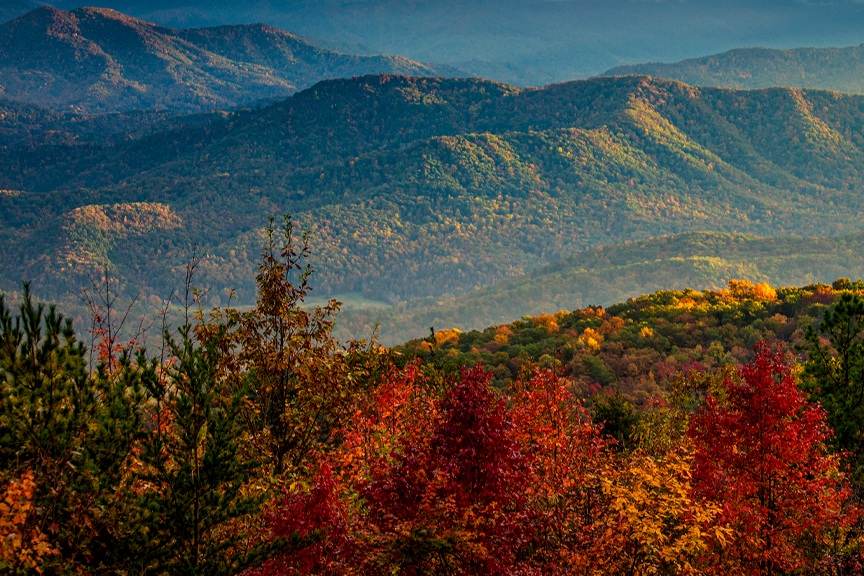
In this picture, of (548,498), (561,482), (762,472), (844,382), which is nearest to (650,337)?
(844,382)

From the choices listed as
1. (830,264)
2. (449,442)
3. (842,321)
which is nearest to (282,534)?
(449,442)

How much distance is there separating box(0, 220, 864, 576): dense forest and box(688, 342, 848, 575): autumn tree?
0.05 meters

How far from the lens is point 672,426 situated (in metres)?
23.8

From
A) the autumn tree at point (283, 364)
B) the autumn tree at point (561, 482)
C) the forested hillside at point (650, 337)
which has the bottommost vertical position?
the forested hillside at point (650, 337)

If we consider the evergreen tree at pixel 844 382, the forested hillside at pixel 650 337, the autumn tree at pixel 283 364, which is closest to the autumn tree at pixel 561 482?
the autumn tree at pixel 283 364

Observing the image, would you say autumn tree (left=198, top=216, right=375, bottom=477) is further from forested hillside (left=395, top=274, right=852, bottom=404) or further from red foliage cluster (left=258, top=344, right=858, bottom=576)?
forested hillside (left=395, top=274, right=852, bottom=404)

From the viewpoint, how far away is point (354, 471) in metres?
14.5

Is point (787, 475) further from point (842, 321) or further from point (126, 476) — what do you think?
point (126, 476)

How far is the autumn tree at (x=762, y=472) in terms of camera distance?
39.8ft

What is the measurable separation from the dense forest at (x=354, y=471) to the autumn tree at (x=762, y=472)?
0.05 metres

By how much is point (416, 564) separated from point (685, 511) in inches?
207

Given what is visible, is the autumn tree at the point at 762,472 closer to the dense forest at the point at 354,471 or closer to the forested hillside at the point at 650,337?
the dense forest at the point at 354,471

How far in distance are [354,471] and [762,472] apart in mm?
8861

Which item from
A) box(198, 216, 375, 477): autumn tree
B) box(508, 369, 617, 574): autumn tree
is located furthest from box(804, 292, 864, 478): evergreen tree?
box(198, 216, 375, 477): autumn tree
